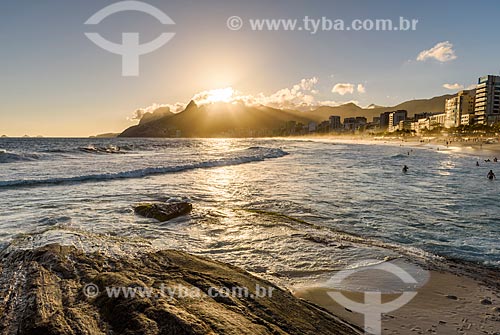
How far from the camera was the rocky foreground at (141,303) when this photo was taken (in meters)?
3.32

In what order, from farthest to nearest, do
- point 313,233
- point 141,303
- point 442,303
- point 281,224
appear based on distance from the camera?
1. point 281,224
2. point 313,233
3. point 442,303
4. point 141,303

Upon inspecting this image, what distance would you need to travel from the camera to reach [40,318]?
354 cm

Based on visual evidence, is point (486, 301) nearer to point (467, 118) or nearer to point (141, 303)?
point (141, 303)

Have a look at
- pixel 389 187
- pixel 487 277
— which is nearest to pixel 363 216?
pixel 487 277

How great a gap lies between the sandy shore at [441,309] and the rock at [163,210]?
228 inches

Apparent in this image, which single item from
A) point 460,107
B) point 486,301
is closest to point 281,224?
point 486,301

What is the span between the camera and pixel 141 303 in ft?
11.9

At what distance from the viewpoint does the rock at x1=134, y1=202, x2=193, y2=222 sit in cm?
955

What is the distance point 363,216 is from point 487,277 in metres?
4.57

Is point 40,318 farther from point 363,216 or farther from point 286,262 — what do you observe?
point 363,216

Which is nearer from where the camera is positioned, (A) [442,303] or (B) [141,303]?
(B) [141,303]

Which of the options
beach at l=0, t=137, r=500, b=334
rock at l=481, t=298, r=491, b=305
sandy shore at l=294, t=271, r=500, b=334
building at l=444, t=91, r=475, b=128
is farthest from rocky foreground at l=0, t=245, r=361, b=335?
building at l=444, t=91, r=475, b=128

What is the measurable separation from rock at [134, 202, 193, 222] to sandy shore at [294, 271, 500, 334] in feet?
19.0

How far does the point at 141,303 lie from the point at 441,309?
4.23 m
